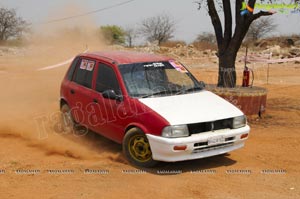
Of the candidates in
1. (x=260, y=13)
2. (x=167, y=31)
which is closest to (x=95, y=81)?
(x=260, y=13)

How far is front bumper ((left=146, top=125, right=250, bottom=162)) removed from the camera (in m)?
5.79

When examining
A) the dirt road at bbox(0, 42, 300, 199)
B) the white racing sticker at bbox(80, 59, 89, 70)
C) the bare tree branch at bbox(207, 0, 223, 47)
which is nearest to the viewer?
the dirt road at bbox(0, 42, 300, 199)

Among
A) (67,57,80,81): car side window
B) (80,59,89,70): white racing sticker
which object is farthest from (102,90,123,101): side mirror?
(67,57,80,81): car side window

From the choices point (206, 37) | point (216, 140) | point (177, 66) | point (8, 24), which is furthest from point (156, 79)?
point (206, 37)

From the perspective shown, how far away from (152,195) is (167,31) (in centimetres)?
5987

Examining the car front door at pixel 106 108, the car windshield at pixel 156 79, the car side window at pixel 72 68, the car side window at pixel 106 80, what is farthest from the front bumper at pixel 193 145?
the car side window at pixel 72 68

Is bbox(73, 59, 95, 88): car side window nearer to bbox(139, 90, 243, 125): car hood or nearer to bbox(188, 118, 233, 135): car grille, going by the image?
bbox(139, 90, 243, 125): car hood

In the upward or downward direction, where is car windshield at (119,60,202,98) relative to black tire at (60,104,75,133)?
upward

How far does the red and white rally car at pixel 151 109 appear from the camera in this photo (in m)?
5.89

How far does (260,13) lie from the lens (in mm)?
10117

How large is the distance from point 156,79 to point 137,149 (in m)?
1.37

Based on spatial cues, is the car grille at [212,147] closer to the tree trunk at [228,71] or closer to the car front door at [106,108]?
the car front door at [106,108]

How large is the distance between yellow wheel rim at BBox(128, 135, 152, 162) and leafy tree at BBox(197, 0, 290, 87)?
523 centimetres

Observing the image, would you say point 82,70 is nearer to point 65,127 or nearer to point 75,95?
point 75,95
